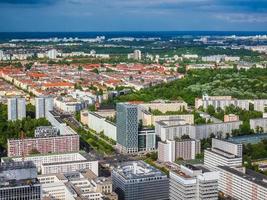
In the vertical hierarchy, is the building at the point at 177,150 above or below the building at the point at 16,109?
below

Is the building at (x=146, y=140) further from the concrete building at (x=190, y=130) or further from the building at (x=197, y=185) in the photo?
the building at (x=197, y=185)

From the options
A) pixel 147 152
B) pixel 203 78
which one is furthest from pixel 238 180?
pixel 203 78

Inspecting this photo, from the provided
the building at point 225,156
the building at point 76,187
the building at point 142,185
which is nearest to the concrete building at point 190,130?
the building at point 225,156

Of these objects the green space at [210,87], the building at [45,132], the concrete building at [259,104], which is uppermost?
the green space at [210,87]

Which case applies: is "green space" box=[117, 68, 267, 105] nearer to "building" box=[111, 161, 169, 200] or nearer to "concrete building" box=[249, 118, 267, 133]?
"concrete building" box=[249, 118, 267, 133]

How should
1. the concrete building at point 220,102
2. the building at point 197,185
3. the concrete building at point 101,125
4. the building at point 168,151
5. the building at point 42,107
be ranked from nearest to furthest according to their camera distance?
the building at point 197,185
the building at point 168,151
the concrete building at point 101,125
the building at point 42,107
the concrete building at point 220,102

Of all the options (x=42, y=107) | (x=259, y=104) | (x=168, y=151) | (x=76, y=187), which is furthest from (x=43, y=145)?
(x=259, y=104)

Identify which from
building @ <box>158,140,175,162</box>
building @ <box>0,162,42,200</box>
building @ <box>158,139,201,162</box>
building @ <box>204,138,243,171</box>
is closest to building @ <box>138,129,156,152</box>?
building @ <box>158,139,201,162</box>
